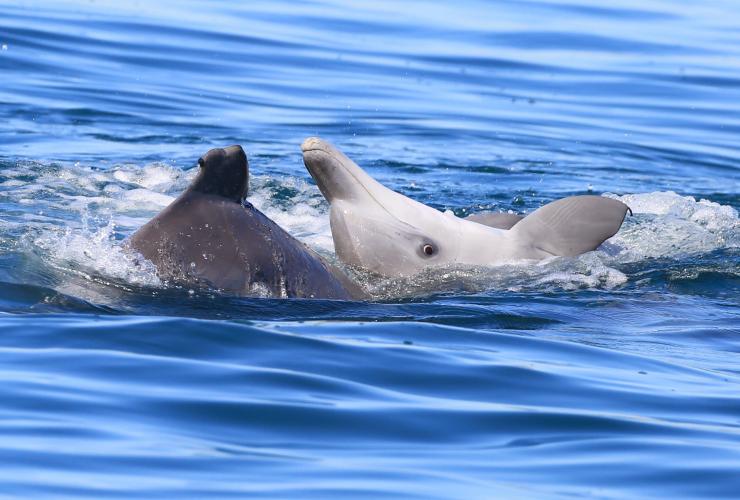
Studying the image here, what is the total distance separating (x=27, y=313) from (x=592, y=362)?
286 cm

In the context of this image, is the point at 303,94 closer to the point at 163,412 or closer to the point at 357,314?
the point at 357,314

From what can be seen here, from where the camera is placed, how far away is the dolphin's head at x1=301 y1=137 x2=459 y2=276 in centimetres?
920

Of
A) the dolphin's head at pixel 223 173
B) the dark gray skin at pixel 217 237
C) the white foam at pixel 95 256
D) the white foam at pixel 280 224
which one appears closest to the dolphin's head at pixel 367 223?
the white foam at pixel 280 224

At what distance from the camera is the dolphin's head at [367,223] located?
9195mm

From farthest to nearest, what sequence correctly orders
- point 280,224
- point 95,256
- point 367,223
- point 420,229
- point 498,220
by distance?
point 280,224, point 498,220, point 420,229, point 367,223, point 95,256

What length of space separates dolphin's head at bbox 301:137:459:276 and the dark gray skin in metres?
1.57

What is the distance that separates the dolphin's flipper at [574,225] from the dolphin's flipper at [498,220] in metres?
0.57

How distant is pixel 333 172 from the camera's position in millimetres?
9195

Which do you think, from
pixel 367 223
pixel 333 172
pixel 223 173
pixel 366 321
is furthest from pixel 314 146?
pixel 223 173

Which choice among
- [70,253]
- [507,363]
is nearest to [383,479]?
[507,363]

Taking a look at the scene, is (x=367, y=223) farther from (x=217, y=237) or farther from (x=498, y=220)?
(x=217, y=237)

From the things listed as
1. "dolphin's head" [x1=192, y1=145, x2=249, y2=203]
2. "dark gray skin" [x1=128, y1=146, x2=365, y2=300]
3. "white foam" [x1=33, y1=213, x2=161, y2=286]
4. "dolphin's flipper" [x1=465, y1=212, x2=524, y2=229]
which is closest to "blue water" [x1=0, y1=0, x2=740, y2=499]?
"white foam" [x1=33, y1=213, x2=161, y2=286]

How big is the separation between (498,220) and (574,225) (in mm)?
904

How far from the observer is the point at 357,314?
316 inches
